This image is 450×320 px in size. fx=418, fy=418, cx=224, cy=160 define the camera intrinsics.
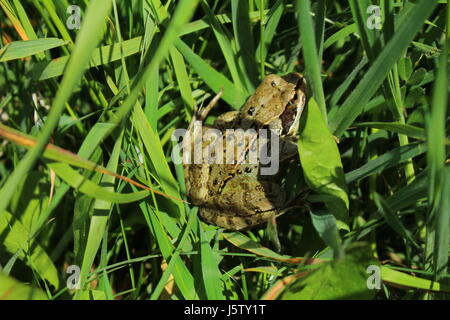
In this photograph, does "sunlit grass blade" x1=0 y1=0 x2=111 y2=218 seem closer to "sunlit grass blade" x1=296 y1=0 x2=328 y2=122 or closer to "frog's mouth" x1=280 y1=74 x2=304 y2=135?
"sunlit grass blade" x1=296 y1=0 x2=328 y2=122

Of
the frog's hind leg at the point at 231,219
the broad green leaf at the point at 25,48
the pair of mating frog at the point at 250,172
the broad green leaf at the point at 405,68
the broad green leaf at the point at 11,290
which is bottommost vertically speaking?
the broad green leaf at the point at 11,290

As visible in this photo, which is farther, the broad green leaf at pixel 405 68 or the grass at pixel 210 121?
the broad green leaf at pixel 405 68

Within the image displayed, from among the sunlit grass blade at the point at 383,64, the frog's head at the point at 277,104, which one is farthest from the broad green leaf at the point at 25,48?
the sunlit grass blade at the point at 383,64

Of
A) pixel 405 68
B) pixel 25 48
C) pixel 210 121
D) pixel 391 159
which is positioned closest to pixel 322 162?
pixel 391 159

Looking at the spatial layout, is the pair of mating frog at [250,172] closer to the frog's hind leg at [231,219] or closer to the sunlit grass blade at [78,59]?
the frog's hind leg at [231,219]

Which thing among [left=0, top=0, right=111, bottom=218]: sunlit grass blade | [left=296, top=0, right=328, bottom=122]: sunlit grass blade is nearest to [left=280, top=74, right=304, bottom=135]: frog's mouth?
[left=296, top=0, right=328, bottom=122]: sunlit grass blade

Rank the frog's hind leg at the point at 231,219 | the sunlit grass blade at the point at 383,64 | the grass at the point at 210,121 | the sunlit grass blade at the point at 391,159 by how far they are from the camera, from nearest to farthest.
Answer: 1. the sunlit grass blade at the point at 383,64
2. the grass at the point at 210,121
3. the sunlit grass blade at the point at 391,159
4. the frog's hind leg at the point at 231,219

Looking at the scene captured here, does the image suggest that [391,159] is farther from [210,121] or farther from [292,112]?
[210,121]
